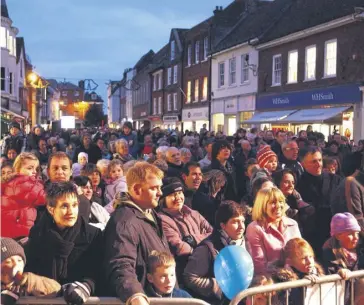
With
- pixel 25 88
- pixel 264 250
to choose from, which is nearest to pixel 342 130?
pixel 264 250

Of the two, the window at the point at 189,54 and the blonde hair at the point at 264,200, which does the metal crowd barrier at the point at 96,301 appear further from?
the window at the point at 189,54

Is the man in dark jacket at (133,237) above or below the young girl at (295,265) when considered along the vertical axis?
above

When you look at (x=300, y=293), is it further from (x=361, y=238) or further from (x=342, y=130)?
(x=342, y=130)

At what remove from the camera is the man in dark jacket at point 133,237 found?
3.43 metres

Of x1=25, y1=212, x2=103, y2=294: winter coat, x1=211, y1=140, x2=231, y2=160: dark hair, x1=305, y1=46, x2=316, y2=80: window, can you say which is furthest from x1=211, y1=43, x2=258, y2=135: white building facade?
x1=25, y1=212, x2=103, y2=294: winter coat

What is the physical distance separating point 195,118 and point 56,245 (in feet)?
117

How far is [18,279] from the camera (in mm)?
3494

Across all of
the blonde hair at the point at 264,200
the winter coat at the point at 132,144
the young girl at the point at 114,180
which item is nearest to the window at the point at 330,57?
the winter coat at the point at 132,144

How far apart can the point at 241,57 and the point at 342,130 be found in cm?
1113

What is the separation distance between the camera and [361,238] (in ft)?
18.7

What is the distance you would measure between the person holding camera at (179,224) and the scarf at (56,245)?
144cm

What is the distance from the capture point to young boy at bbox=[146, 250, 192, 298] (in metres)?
3.81

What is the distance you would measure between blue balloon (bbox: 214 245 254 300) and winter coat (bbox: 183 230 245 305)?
33cm

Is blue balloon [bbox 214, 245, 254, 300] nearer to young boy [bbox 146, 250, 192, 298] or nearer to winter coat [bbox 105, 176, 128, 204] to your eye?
young boy [bbox 146, 250, 192, 298]
